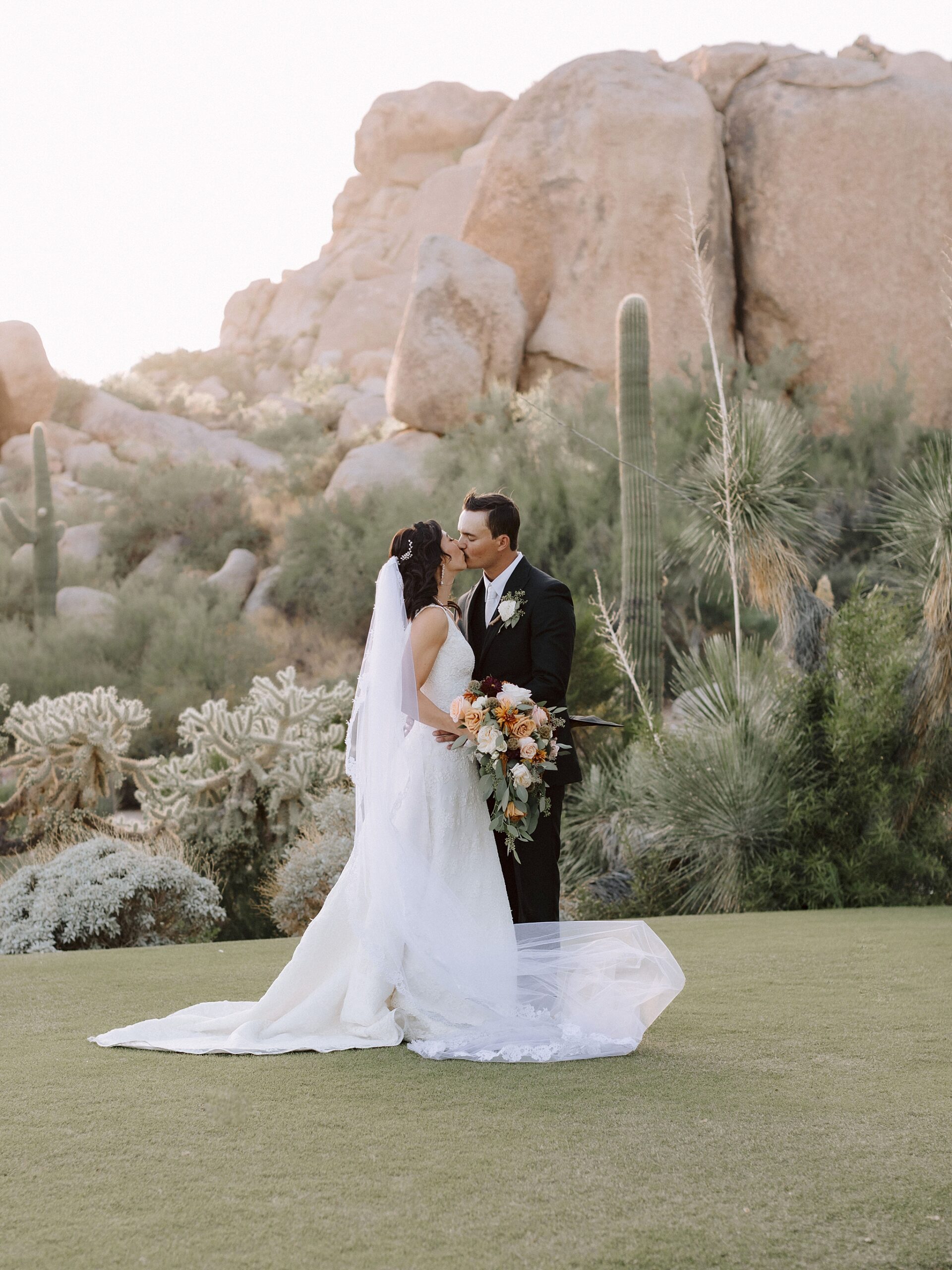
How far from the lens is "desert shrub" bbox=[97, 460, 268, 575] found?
23.6 m

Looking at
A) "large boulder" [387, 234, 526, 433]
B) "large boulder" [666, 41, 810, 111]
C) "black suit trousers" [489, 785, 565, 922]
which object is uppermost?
"large boulder" [666, 41, 810, 111]

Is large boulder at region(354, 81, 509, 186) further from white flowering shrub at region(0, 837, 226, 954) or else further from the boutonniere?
the boutonniere

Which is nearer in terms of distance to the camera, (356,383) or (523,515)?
(523,515)

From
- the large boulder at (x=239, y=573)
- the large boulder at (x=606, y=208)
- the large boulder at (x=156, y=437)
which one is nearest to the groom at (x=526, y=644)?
the large boulder at (x=239, y=573)

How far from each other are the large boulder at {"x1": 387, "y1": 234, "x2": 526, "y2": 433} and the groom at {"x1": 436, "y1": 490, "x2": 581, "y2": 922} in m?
17.5

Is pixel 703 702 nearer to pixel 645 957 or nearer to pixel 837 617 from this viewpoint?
pixel 837 617

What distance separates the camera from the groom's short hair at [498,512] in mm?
4805

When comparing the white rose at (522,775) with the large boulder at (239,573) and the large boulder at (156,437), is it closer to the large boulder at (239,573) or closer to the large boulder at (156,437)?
the large boulder at (239,573)

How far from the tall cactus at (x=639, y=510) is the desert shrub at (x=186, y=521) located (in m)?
13.3

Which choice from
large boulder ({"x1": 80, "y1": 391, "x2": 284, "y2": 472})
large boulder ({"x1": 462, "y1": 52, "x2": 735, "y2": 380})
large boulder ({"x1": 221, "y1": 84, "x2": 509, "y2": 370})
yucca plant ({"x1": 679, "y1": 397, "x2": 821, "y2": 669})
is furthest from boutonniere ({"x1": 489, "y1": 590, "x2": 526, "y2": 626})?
large boulder ({"x1": 221, "y1": 84, "x2": 509, "y2": 370})

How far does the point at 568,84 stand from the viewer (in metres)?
23.1

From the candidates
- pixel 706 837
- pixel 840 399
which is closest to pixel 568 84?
pixel 840 399

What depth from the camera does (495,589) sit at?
4906 mm

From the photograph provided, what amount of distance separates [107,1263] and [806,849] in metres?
6.92
